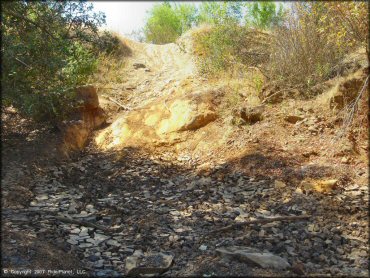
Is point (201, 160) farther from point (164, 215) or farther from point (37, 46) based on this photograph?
point (37, 46)

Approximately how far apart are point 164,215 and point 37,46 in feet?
8.45

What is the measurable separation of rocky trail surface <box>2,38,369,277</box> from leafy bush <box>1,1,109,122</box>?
0.70 metres

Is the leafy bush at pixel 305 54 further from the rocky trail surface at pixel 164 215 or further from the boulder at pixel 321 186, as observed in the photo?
the boulder at pixel 321 186

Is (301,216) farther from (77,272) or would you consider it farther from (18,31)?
(18,31)

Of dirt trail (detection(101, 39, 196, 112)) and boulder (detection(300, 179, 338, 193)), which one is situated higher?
dirt trail (detection(101, 39, 196, 112))

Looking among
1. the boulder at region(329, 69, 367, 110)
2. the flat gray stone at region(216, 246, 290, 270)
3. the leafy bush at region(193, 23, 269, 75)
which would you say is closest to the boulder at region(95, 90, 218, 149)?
the leafy bush at region(193, 23, 269, 75)

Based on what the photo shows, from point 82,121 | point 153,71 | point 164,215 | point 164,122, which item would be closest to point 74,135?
point 82,121

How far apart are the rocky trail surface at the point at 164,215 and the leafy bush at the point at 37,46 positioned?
704 millimetres

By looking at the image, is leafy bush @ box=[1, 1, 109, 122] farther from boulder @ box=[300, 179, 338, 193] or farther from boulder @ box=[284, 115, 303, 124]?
boulder @ box=[300, 179, 338, 193]

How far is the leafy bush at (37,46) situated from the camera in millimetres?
4699

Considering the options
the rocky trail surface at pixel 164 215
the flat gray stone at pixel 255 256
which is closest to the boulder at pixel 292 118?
the rocky trail surface at pixel 164 215

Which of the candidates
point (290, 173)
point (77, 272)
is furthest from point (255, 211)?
point (77, 272)

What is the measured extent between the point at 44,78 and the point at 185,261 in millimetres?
3208

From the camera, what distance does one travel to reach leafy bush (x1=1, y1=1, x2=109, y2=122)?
4.70 meters
